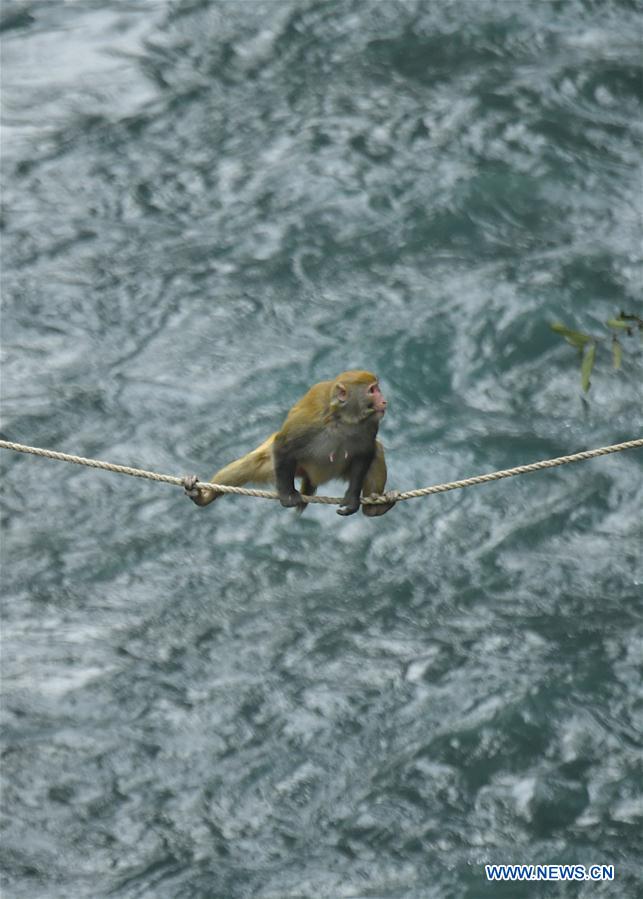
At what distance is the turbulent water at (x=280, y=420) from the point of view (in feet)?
38.5

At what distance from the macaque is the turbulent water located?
3.39 m

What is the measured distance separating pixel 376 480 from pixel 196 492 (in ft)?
3.49

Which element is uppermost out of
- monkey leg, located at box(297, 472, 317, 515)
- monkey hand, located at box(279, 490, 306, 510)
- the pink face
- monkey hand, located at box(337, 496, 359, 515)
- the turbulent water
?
the pink face

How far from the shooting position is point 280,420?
14469 mm

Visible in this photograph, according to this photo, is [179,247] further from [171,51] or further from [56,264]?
[171,51]

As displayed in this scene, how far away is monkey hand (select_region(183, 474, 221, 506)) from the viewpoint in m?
8.70

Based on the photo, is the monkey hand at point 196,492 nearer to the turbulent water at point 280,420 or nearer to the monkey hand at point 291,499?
the monkey hand at point 291,499

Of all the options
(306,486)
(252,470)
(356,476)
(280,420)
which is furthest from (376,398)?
(280,420)

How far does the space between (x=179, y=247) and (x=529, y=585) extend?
511cm

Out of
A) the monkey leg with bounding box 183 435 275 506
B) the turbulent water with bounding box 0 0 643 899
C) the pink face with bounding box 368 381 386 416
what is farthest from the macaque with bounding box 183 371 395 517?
the turbulent water with bounding box 0 0 643 899

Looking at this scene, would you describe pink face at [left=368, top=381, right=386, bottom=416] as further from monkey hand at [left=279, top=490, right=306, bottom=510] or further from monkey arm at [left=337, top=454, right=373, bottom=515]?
monkey hand at [left=279, top=490, right=306, bottom=510]

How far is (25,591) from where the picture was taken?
1325cm

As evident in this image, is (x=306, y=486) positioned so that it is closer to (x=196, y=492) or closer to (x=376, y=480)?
Answer: (x=376, y=480)

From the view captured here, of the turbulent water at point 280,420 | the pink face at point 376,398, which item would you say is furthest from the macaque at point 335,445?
the turbulent water at point 280,420
